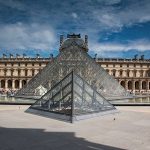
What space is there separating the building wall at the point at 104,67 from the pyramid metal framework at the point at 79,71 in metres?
44.7

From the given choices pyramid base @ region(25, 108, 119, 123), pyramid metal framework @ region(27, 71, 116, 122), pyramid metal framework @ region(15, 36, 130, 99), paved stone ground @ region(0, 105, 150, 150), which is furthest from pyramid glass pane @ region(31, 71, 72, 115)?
pyramid metal framework @ region(15, 36, 130, 99)

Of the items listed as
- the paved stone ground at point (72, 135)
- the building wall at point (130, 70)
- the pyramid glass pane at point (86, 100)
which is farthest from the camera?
the building wall at point (130, 70)

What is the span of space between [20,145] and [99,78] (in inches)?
631

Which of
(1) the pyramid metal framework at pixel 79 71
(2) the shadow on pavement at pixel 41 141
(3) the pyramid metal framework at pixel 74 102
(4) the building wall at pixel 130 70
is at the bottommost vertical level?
(2) the shadow on pavement at pixel 41 141

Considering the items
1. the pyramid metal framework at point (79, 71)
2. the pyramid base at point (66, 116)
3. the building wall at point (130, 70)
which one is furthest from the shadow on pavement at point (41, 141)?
the building wall at point (130, 70)

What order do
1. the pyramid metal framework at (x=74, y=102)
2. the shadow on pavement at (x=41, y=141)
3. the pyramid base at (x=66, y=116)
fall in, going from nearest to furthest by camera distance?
the shadow on pavement at (x=41, y=141)
the pyramid base at (x=66, y=116)
the pyramid metal framework at (x=74, y=102)

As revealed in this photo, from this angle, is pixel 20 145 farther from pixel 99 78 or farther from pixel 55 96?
pixel 99 78

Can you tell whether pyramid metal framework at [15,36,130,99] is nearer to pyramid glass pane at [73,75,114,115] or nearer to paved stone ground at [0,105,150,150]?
pyramid glass pane at [73,75,114,115]

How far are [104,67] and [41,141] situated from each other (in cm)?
6204

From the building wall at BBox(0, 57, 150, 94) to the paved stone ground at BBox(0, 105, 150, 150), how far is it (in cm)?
5784

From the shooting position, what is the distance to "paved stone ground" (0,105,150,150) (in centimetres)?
746

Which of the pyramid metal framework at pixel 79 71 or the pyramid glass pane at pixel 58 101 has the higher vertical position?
the pyramid metal framework at pixel 79 71

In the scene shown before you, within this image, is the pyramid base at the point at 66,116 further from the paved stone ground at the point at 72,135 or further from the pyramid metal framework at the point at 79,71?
the pyramid metal framework at the point at 79,71

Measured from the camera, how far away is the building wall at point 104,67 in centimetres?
6875
